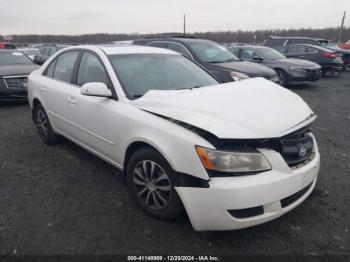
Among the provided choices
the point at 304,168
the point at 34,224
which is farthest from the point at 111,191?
the point at 304,168

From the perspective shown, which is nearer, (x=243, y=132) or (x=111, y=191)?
(x=243, y=132)

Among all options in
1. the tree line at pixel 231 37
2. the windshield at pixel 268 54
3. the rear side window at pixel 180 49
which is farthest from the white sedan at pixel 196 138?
the tree line at pixel 231 37

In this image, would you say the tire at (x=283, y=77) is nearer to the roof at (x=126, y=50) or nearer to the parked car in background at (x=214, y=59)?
the parked car in background at (x=214, y=59)

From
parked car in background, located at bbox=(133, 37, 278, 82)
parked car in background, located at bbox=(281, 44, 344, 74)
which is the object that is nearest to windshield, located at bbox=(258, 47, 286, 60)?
parked car in background, located at bbox=(281, 44, 344, 74)

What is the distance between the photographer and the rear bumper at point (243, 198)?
2238 mm

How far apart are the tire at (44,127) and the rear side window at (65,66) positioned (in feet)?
2.28

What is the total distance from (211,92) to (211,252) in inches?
58.1

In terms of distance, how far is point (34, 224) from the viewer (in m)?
2.83

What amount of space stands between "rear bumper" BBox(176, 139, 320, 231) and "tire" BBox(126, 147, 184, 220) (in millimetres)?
205

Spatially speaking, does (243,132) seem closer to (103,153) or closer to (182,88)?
(182,88)

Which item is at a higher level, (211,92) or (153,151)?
(211,92)

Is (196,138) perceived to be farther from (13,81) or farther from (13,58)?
(13,58)

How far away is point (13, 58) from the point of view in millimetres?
9125

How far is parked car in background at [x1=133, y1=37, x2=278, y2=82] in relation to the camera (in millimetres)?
7504
